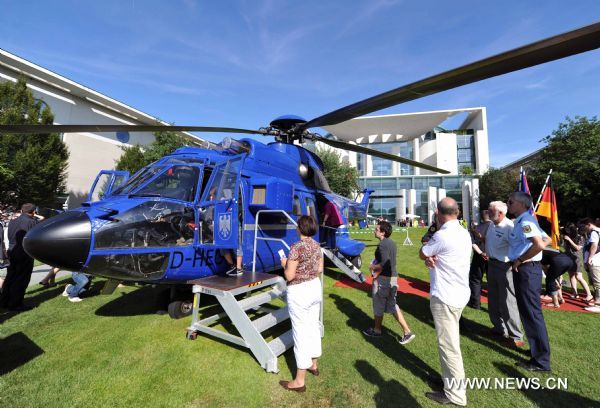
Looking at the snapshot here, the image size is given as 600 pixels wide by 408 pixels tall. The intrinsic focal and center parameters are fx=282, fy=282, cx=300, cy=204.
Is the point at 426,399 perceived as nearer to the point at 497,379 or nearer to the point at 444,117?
the point at 497,379

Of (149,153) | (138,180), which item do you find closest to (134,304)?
(138,180)

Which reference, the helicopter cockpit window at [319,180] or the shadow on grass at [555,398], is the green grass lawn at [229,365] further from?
the helicopter cockpit window at [319,180]

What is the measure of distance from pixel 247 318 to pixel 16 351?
3.43 meters

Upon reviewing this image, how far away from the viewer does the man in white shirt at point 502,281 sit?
4289mm

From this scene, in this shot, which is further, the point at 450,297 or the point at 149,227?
the point at 149,227

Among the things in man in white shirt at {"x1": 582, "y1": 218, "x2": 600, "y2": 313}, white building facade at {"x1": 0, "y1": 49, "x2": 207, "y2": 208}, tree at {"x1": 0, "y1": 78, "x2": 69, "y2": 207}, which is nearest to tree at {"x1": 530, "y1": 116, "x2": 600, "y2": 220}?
man in white shirt at {"x1": 582, "y1": 218, "x2": 600, "y2": 313}

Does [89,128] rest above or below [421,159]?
below

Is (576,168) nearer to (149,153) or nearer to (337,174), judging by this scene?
(337,174)

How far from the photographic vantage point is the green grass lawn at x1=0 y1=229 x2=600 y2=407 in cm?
302

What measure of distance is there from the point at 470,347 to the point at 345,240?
4868mm

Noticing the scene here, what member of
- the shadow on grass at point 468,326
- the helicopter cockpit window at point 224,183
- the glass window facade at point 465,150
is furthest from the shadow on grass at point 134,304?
the glass window facade at point 465,150

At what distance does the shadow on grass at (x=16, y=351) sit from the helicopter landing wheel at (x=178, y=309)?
1748 mm

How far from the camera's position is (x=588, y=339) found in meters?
4.44

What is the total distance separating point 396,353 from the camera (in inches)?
158
